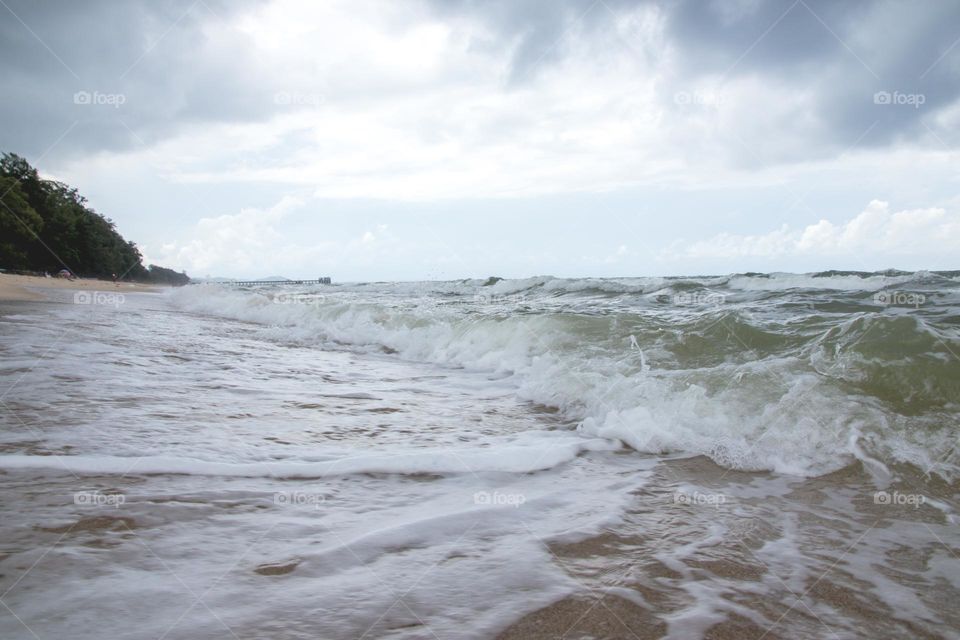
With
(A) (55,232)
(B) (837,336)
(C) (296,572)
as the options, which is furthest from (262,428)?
(A) (55,232)

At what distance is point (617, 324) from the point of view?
8.08 metres

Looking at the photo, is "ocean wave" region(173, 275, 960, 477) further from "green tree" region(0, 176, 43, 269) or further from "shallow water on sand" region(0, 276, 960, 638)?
"green tree" region(0, 176, 43, 269)

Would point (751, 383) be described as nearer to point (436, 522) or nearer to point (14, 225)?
point (436, 522)

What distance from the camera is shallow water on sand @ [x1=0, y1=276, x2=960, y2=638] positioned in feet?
5.93

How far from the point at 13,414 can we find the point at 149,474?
5.12 ft

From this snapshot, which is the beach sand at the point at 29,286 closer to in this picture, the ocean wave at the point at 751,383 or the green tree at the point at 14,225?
the green tree at the point at 14,225

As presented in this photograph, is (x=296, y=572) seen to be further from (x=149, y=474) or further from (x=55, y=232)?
(x=55, y=232)

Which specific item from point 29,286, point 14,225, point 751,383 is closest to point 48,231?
point 14,225

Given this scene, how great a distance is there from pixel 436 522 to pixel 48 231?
208ft

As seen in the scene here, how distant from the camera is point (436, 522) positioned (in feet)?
8.37

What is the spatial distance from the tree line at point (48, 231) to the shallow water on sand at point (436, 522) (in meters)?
51.3

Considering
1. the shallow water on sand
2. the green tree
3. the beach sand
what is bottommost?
the shallow water on sand

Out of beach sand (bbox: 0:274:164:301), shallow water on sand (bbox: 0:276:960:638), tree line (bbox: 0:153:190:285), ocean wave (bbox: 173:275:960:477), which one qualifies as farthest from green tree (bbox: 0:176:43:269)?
shallow water on sand (bbox: 0:276:960:638)

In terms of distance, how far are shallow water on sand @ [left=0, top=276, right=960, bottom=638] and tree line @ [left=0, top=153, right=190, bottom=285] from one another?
51344 millimetres
